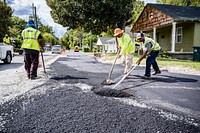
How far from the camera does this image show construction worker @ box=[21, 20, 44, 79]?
5.33m

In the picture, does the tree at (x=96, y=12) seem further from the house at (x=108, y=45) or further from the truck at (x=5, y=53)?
the house at (x=108, y=45)

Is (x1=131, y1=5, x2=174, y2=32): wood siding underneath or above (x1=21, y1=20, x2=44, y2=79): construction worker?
above

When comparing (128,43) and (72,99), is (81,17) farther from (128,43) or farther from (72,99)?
(72,99)

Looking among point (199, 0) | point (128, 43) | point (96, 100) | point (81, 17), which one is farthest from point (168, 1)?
point (96, 100)

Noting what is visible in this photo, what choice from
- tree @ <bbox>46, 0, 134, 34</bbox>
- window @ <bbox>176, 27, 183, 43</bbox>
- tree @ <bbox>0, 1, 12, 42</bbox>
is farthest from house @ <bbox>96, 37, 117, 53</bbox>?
window @ <bbox>176, 27, 183, 43</bbox>

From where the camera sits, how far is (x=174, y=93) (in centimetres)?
410

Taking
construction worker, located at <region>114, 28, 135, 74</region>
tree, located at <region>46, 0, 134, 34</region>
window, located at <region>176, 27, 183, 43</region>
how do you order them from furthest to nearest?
1. tree, located at <region>46, 0, 134, 34</region>
2. window, located at <region>176, 27, 183, 43</region>
3. construction worker, located at <region>114, 28, 135, 74</region>

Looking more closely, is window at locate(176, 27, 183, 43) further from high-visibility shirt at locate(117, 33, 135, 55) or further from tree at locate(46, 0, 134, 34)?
high-visibility shirt at locate(117, 33, 135, 55)

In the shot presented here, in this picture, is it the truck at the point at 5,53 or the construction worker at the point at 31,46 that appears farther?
the truck at the point at 5,53

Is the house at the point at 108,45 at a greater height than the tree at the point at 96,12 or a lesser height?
lesser

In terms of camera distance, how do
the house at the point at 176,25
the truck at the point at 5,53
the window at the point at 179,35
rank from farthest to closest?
1. the window at the point at 179,35
2. the house at the point at 176,25
3. the truck at the point at 5,53

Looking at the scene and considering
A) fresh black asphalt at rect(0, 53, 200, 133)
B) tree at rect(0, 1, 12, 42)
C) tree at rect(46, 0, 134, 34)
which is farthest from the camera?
tree at rect(0, 1, 12, 42)

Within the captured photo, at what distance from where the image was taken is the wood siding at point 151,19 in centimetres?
1565

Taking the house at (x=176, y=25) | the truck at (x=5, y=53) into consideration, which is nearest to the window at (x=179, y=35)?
the house at (x=176, y=25)
